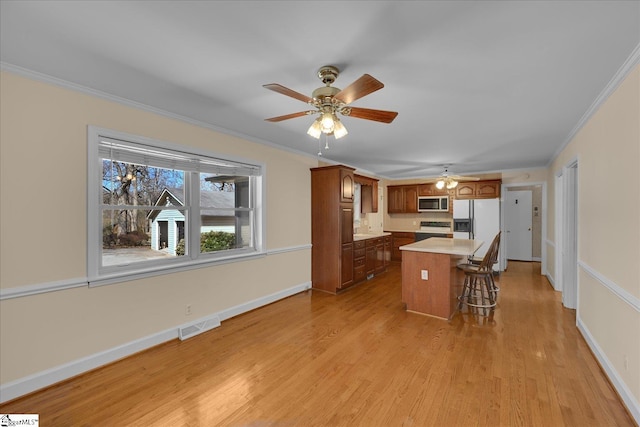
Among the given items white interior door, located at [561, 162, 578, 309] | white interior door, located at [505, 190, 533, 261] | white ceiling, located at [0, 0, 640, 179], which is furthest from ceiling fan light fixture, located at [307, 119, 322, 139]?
white interior door, located at [505, 190, 533, 261]

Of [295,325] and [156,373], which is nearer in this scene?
[156,373]

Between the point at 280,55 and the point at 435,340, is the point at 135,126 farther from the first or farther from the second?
the point at 435,340

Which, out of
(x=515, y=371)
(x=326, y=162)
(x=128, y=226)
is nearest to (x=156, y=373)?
(x=128, y=226)

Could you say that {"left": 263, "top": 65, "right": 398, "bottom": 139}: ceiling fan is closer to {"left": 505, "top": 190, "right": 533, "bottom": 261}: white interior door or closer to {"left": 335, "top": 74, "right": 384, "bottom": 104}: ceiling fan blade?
{"left": 335, "top": 74, "right": 384, "bottom": 104}: ceiling fan blade

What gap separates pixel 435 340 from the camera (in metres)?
3.04

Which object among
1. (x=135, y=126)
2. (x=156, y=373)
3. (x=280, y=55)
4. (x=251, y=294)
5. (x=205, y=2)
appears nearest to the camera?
(x=205, y=2)

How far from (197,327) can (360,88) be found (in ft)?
9.85

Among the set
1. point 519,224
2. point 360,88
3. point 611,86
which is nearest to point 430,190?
point 519,224

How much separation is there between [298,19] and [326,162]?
13.0 ft

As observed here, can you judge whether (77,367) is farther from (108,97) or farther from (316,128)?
(316,128)

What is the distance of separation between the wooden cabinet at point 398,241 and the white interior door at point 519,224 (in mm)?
2787

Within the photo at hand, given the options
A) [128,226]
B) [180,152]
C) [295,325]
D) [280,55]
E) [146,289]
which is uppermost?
[280,55]

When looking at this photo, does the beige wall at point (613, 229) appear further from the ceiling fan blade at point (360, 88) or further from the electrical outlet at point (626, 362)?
the ceiling fan blade at point (360, 88)

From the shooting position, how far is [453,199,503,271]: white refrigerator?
625 cm
